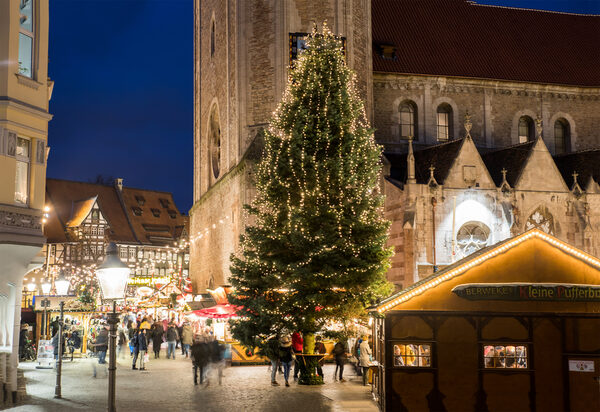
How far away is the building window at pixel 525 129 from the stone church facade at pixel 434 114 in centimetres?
5

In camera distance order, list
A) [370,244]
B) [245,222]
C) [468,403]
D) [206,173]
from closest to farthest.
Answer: [468,403]
[370,244]
[245,222]
[206,173]

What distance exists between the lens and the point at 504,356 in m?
15.2

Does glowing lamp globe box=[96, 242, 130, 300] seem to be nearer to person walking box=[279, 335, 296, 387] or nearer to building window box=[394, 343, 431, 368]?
building window box=[394, 343, 431, 368]

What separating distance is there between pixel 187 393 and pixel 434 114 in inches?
1002

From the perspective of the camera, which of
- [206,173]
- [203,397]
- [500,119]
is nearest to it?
[203,397]

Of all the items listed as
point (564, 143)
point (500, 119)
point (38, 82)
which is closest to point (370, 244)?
point (38, 82)

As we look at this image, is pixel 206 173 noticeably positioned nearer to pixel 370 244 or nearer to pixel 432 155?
pixel 432 155

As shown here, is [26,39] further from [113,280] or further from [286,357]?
[286,357]

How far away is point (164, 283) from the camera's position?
43.3m

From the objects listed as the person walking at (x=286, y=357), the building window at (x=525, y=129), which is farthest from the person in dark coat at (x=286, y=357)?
the building window at (x=525, y=129)

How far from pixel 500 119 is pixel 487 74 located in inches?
99.5

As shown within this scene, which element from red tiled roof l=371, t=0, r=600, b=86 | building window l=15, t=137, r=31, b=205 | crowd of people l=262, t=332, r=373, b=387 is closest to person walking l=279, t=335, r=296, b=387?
crowd of people l=262, t=332, r=373, b=387

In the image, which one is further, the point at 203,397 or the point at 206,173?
the point at 206,173

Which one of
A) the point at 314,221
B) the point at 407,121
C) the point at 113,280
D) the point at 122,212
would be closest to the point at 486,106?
the point at 407,121
